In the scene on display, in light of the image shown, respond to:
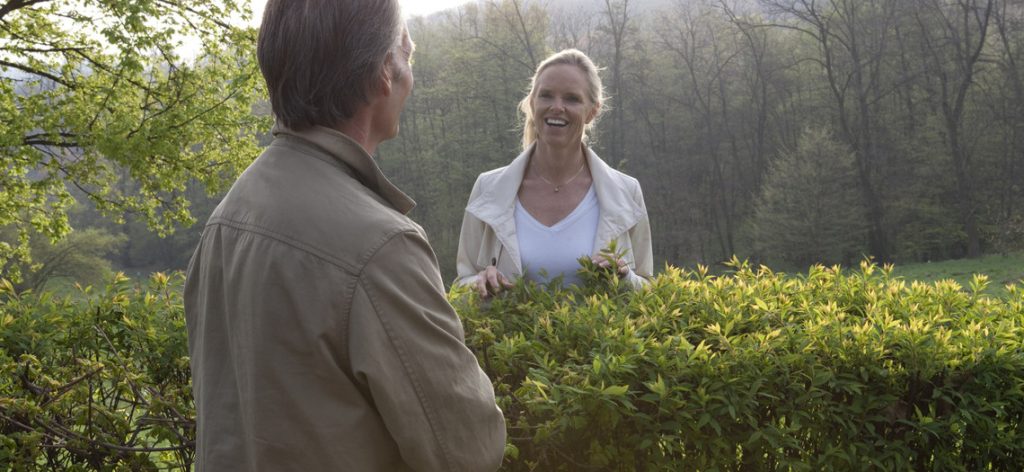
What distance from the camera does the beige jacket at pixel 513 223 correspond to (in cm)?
391

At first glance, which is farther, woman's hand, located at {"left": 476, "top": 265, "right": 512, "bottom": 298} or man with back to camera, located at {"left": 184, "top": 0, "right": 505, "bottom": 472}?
woman's hand, located at {"left": 476, "top": 265, "right": 512, "bottom": 298}

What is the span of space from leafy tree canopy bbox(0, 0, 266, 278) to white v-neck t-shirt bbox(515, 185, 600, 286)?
40.0 ft

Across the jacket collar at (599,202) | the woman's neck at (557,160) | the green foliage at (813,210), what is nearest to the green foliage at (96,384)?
the jacket collar at (599,202)

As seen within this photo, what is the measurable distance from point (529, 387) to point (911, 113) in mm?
47580

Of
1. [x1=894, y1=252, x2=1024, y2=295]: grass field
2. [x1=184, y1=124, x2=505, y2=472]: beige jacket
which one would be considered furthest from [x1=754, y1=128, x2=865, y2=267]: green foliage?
[x1=184, y1=124, x2=505, y2=472]: beige jacket

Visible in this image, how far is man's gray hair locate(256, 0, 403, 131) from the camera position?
5.35ft

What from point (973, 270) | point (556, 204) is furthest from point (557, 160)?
point (973, 270)

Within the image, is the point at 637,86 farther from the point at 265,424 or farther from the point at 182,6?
the point at 265,424

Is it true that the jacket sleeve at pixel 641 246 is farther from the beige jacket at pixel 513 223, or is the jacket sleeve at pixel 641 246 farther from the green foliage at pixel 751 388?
the green foliage at pixel 751 388

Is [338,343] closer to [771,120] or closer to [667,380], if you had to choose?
[667,380]

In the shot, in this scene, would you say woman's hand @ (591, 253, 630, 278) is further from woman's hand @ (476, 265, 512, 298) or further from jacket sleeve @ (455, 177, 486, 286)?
jacket sleeve @ (455, 177, 486, 286)

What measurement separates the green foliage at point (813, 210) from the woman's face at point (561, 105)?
3971 centimetres

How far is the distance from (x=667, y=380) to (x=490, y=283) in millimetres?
1068

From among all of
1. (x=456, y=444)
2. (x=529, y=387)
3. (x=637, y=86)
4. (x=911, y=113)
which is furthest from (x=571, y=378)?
(x=637, y=86)
